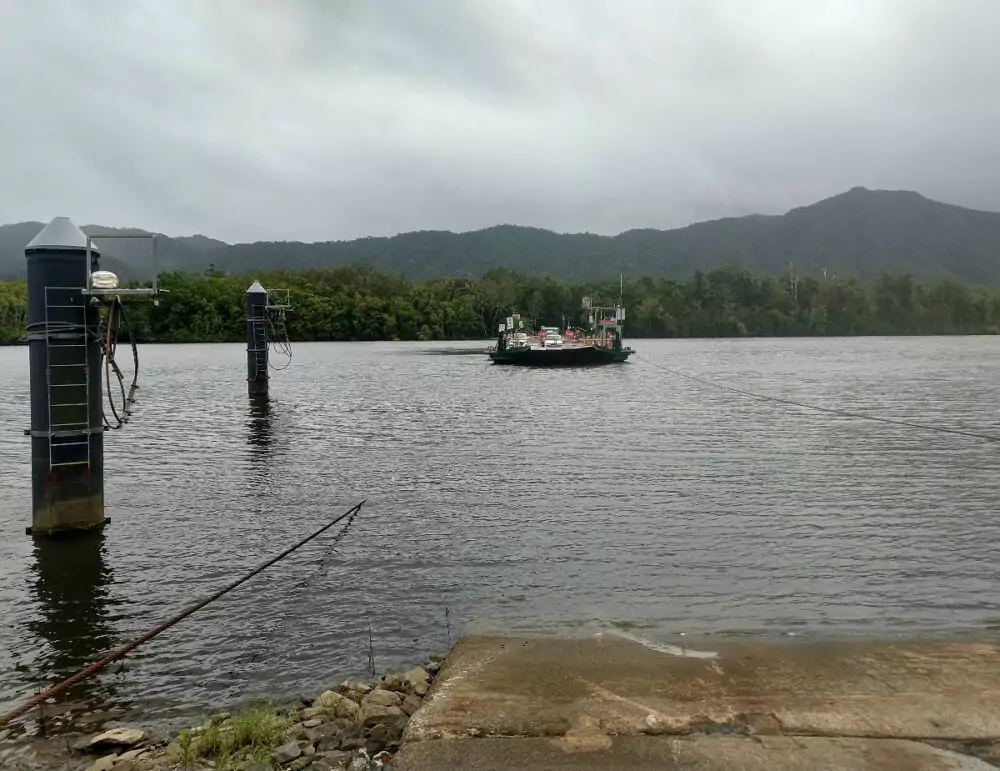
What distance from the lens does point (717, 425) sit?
87.0 feet

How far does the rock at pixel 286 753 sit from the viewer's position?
5.34 metres

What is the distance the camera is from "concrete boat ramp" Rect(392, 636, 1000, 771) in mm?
4766

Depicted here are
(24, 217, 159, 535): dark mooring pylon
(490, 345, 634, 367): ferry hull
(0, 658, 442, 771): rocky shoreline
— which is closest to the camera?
(0, 658, 442, 771): rocky shoreline

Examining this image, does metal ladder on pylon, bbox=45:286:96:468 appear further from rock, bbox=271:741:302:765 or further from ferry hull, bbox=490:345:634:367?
ferry hull, bbox=490:345:634:367

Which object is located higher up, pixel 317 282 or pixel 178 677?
pixel 317 282

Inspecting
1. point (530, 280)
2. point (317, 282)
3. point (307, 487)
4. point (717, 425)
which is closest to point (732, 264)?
point (530, 280)

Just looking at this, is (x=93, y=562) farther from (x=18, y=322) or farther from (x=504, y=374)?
(x=18, y=322)

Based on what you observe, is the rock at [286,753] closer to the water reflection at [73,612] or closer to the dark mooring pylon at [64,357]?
the water reflection at [73,612]

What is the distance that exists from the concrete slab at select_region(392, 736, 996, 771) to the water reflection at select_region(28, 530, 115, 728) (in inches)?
150

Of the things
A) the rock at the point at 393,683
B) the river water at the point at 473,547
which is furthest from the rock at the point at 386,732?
the river water at the point at 473,547

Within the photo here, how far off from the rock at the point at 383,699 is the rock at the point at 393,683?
0.23 meters

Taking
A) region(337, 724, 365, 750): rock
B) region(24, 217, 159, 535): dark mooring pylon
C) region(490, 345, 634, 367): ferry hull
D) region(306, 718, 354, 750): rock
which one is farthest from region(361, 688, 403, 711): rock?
region(490, 345, 634, 367): ferry hull

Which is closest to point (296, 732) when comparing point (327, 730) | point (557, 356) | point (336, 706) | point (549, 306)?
point (327, 730)

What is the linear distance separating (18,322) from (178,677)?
480ft
